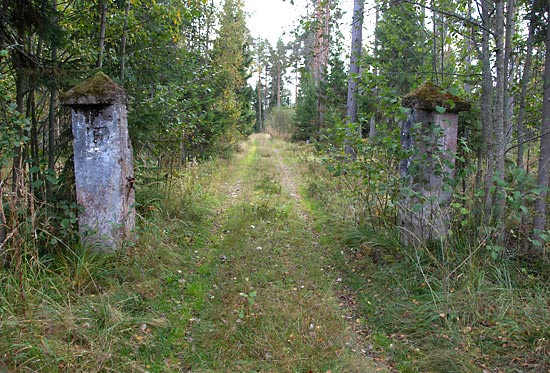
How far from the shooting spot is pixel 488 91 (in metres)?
4.55

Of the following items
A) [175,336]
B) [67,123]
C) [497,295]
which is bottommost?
[175,336]

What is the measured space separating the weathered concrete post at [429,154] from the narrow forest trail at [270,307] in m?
1.39

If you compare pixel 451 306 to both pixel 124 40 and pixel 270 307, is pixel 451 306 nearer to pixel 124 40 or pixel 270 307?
pixel 270 307

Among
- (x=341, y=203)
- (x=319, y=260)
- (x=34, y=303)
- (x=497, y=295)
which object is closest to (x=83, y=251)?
(x=34, y=303)

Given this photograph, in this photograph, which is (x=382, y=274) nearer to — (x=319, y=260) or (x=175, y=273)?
(x=319, y=260)

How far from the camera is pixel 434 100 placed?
4.61 metres

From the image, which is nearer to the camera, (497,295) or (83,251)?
(497,295)

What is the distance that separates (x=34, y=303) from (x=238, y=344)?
5.99ft

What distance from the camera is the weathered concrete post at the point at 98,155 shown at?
13.9 ft

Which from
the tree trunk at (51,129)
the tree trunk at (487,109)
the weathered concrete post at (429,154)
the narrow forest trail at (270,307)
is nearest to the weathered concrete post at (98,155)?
the tree trunk at (51,129)

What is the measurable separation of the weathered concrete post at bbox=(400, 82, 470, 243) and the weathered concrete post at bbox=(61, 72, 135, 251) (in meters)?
3.66

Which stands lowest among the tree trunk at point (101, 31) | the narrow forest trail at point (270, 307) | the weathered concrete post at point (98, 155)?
the narrow forest trail at point (270, 307)

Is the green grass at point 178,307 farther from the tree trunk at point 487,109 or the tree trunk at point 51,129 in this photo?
the tree trunk at point 487,109

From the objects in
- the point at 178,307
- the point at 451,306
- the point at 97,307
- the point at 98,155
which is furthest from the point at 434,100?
the point at 97,307
